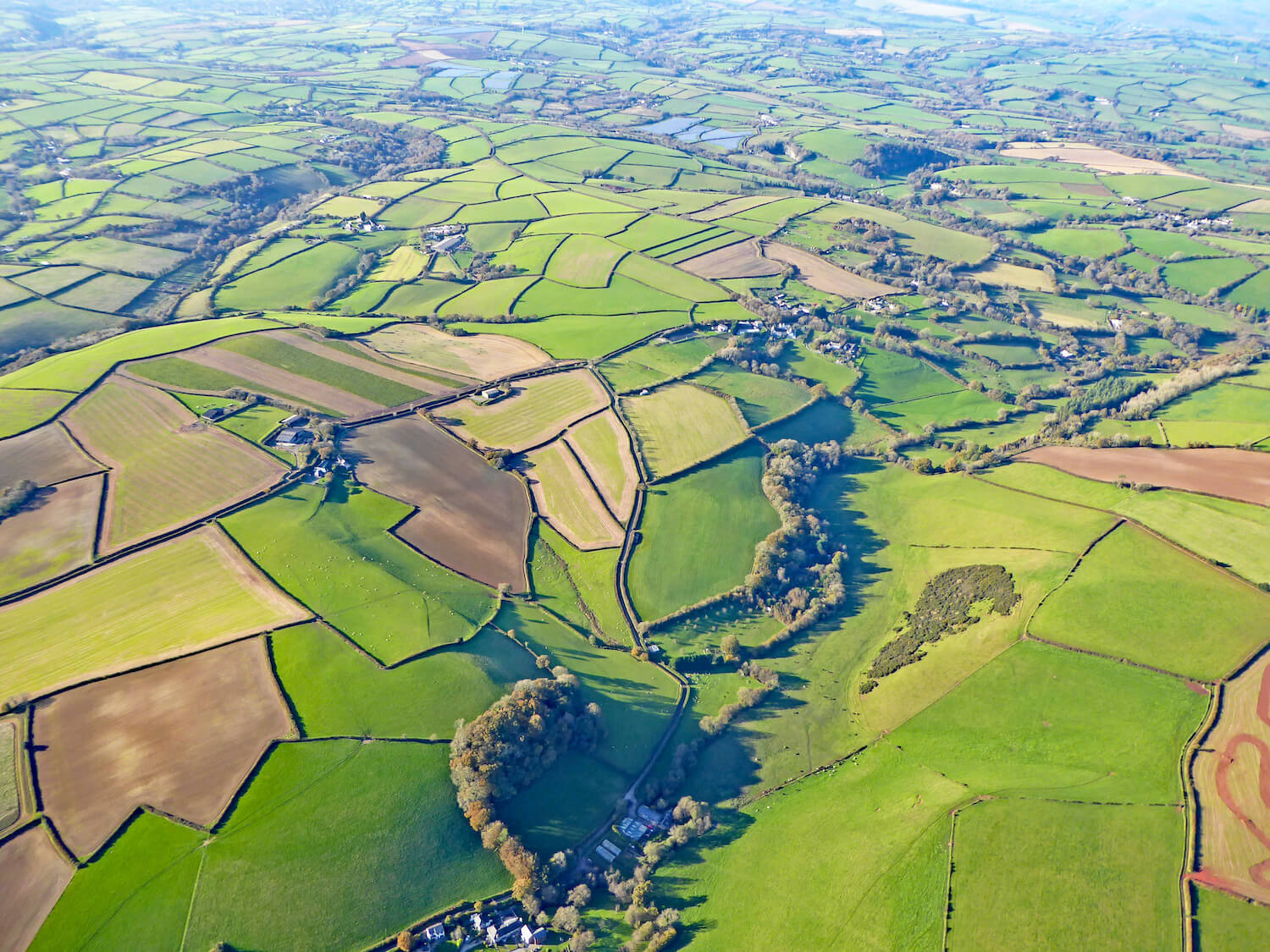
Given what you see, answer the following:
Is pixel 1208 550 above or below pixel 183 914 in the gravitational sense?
above

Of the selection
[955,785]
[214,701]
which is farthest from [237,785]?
[955,785]

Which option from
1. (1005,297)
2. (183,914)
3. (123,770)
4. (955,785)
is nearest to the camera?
(183,914)

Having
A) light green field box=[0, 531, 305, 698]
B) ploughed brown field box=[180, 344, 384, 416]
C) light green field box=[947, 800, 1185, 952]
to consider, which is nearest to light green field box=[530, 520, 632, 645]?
light green field box=[0, 531, 305, 698]

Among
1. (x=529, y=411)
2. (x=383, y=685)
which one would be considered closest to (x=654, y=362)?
(x=529, y=411)

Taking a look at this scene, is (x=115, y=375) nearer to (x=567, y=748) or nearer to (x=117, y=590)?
(x=117, y=590)

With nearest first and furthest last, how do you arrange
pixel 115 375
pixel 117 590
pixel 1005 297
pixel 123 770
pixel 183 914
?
1. pixel 183 914
2. pixel 123 770
3. pixel 117 590
4. pixel 115 375
5. pixel 1005 297

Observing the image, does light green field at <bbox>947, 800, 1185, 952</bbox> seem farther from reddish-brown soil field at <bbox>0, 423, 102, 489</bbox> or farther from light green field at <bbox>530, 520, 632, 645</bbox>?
reddish-brown soil field at <bbox>0, 423, 102, 489</bbox>
